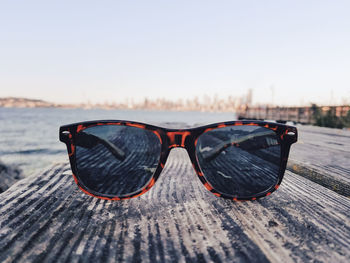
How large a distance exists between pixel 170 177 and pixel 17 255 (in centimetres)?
69

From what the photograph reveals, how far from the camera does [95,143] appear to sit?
1046mm

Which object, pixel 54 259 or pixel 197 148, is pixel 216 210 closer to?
pixel 197 148

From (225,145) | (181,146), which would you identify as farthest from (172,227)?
(225,145)

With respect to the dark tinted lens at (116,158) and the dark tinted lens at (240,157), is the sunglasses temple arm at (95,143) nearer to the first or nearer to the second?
the dark tinted lens at (116,158)

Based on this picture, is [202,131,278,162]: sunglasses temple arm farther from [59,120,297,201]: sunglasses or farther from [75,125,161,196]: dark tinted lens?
[75,125,161,196]: dark tinted lens

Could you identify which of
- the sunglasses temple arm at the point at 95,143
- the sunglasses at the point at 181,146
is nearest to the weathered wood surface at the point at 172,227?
the sunglasses at the point at 181,146

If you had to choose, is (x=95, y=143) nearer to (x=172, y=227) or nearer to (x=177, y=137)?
(x=177, y=137)

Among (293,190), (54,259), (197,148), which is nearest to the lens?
(54,259)

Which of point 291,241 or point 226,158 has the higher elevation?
point 226,158

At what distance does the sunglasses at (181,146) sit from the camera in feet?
2.89

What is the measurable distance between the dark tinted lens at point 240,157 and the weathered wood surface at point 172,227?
84 mm

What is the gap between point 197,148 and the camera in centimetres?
103

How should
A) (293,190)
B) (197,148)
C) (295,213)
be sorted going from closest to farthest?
(295,213) → (293,190) → (197,148)

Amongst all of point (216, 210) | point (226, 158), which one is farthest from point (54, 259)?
point (226, 158)
